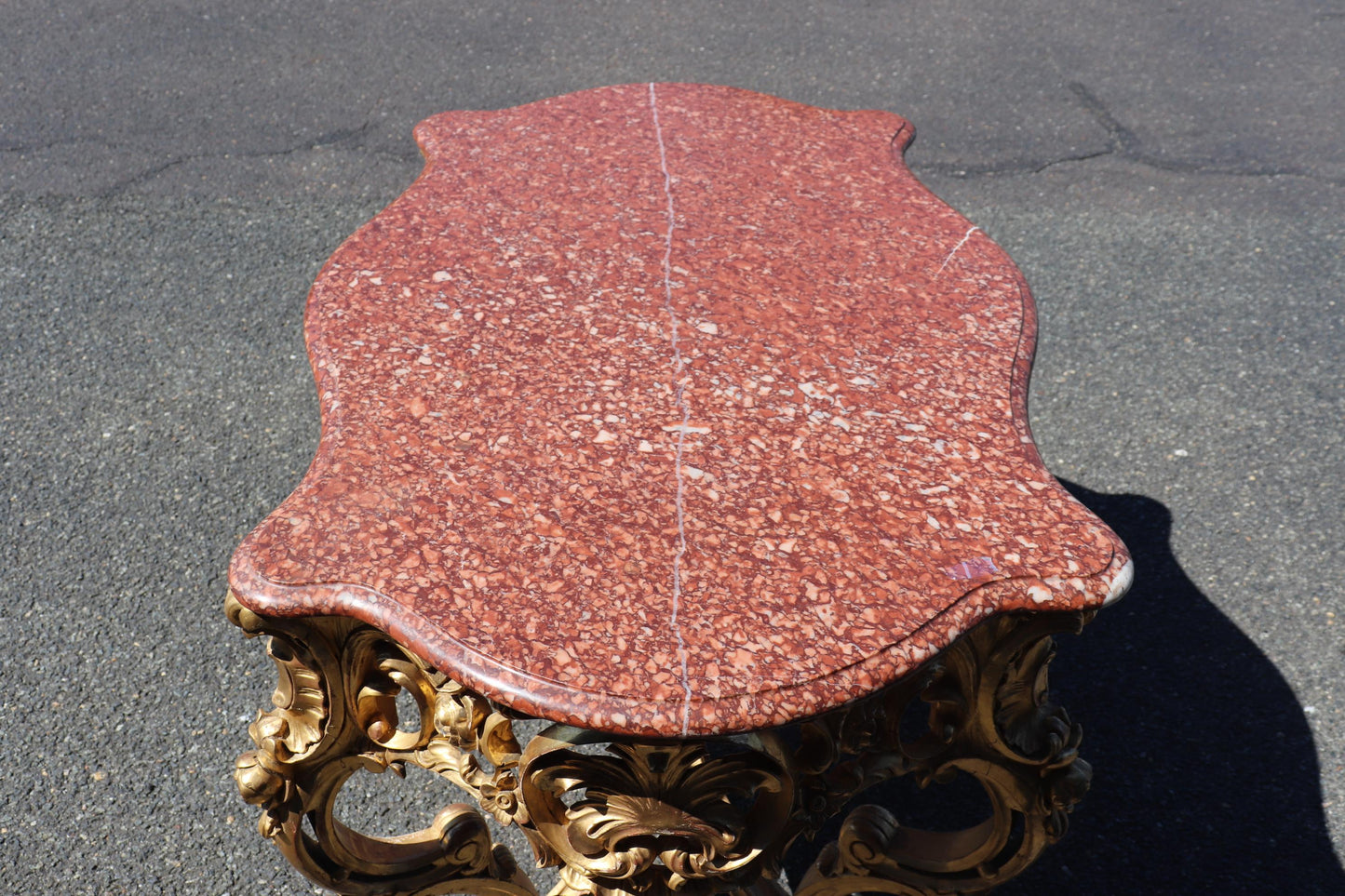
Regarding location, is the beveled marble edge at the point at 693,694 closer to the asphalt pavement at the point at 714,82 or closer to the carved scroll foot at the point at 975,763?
the carved scroll foot at the point at 975,763

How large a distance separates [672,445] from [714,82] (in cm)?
340

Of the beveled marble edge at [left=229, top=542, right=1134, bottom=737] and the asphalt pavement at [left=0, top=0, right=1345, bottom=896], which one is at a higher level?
the beveled marble edge at [left=229, top=542, right=1134, bottom=737]

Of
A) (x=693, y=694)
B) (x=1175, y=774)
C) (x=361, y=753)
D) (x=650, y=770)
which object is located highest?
(x=693, y=694)

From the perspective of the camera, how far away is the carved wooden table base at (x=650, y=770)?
151cm

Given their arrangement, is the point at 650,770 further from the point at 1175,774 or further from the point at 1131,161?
the point at 1131,161

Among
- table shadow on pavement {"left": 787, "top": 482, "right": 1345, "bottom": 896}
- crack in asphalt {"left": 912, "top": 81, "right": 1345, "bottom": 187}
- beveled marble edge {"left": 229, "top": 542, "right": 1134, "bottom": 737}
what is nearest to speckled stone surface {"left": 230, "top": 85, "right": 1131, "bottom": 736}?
beveled marble edge {"left": 229, "top": 542, "right": 1134, "bottom": 737}

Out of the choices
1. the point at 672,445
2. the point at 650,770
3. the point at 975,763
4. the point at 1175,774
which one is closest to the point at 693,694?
the point at 650,770

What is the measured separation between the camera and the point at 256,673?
243 cm

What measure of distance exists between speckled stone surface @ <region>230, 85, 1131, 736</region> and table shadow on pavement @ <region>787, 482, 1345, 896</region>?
912mm

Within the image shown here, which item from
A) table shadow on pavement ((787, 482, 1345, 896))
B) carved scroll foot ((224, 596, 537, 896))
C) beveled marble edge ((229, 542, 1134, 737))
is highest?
beveled marble edge ((229, 542, 1134, 737))

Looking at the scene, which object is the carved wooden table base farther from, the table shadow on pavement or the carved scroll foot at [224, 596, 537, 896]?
the table shadow on pavement

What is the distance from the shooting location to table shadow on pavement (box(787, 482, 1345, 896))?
215 cm

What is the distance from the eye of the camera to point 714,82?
468 centimetres

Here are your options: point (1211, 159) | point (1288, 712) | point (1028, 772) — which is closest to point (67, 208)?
point (1028, 772)
